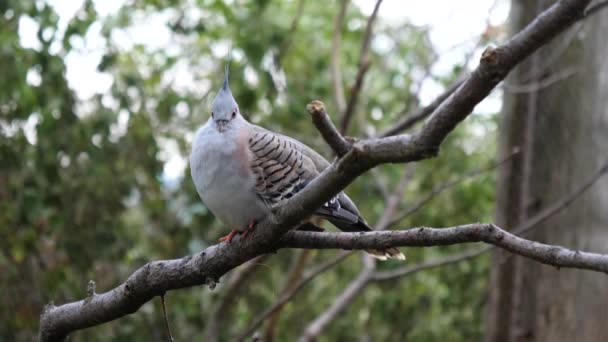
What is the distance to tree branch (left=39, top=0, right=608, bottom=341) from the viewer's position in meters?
1.65

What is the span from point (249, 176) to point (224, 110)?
407 millimetres

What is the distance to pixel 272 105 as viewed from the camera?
5855 mm

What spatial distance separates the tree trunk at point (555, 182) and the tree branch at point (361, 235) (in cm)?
284

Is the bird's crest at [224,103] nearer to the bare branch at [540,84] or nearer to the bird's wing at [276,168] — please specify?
the bird's wing at [276,168]

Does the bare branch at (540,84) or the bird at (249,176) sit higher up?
the bare branch at (540,84)

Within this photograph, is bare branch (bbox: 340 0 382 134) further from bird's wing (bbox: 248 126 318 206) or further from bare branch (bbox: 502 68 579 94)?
bird's wing (bbox: 248 126 318 206)

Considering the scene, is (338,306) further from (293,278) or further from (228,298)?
(228,298)

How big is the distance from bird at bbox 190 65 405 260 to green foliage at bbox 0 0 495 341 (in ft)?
7.37

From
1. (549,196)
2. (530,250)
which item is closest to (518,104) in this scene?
(549,196)

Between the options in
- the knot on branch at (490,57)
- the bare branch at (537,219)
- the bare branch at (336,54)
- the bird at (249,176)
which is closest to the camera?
the knot on branch at (490,57)

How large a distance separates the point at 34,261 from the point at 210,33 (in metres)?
2.26

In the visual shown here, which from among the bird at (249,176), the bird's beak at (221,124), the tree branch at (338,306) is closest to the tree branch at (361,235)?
the bird at (249,176)

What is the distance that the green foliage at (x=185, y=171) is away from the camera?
16.9 feet

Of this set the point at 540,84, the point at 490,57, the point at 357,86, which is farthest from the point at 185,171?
the point at 490,57
